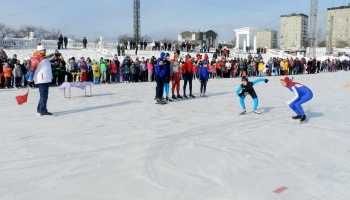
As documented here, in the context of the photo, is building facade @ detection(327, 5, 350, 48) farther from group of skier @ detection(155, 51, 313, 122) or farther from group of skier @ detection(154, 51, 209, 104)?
group of skier @ detection(155, 51, 313, 122)

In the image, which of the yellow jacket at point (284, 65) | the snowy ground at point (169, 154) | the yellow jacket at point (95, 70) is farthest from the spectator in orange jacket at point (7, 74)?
the yellow jacket at point (284, 65)

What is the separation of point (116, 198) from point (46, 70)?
701 centimetres

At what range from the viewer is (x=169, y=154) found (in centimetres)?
847

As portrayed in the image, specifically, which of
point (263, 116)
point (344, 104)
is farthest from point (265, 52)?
point (263, 116)

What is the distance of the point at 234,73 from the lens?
31.3 meters

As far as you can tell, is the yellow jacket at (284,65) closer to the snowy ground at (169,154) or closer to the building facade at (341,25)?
the snowy ground at (169,154)

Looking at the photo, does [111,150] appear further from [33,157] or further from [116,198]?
[116,198]

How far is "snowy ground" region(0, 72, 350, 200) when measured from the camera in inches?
Answer: 254

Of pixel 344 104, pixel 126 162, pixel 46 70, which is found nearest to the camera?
pixel 126 162

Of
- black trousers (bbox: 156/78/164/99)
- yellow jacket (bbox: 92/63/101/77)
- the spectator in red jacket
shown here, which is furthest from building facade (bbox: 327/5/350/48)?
black trousers (bbox: 156/78/164/99)

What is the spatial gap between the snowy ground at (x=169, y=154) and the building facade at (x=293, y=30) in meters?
133

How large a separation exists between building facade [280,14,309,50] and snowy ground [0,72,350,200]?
13304 cm

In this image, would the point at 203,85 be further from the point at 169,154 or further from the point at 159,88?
the point at 169,154

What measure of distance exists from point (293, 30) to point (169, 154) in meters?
145
